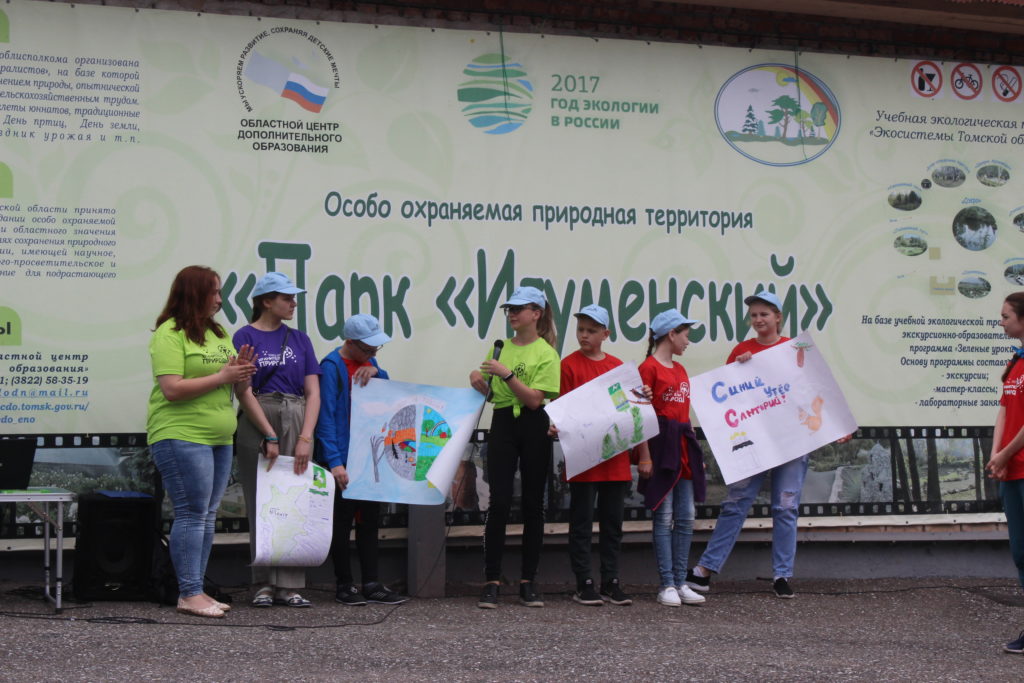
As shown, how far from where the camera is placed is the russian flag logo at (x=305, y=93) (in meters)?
8.23

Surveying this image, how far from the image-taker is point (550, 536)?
8.45m

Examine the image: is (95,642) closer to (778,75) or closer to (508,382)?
(508,382)

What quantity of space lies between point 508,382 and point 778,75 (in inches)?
138

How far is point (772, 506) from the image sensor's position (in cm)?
831

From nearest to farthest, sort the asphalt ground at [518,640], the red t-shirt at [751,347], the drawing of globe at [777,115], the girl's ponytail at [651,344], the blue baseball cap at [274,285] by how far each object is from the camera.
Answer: the asphalt ground at [518,640] < the blue baseball cap at [274,285] < the girl's ponytail at [651,344] < the red t-shirt at [751,347] < the drawing of globe at [777,115]

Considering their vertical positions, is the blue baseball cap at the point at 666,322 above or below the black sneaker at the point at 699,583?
above

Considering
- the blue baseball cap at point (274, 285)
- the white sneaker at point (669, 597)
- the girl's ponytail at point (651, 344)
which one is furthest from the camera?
the girl's ponytail at point (651, 344)

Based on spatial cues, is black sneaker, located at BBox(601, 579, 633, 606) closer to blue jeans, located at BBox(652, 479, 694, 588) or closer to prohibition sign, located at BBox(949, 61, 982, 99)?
blue jeans, located at BBox(652, 479, 694, 588)

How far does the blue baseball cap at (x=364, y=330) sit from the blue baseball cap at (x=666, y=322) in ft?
5.79

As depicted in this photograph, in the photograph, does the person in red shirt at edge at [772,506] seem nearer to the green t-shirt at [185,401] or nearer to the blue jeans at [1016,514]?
the blue jeans at [1016,514]

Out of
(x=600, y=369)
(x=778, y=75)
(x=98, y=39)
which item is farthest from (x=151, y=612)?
(x=778, y=75)

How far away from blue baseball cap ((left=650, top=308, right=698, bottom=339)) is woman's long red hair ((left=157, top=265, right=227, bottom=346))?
282 centimetres

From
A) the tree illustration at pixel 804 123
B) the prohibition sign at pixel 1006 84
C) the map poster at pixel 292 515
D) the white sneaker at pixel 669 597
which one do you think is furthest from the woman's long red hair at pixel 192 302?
the prohibition sign at pixel 1006 84

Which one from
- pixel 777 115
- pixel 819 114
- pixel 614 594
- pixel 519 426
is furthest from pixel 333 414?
pixel 819 114
